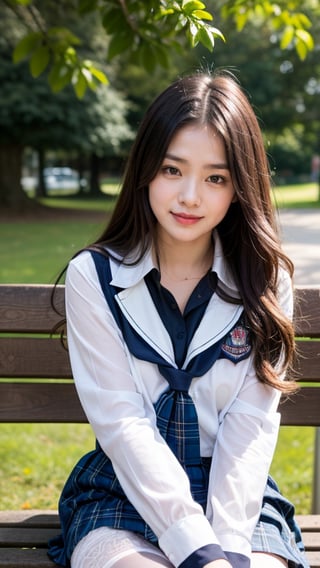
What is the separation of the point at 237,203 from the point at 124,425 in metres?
0.79

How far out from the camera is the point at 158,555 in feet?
6.29

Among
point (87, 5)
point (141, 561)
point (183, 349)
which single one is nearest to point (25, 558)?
point (141, 561)

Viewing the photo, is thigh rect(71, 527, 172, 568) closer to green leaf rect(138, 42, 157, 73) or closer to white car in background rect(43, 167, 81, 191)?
green leaf rect(138, 42, 157, 73)

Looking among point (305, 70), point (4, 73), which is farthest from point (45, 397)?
point (305, 70)

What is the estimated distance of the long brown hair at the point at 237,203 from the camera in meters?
2.14

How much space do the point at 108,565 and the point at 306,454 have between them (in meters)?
2.89

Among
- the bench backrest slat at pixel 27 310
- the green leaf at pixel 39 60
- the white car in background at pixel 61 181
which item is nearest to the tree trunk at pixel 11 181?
the green leaf at pixel 39 60

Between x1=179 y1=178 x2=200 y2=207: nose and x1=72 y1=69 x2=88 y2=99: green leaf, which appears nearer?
x1=179 y1=178 x2=200 y2=207: nose

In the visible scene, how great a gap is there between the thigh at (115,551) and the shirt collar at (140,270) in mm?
685

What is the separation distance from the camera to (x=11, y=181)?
971 inches

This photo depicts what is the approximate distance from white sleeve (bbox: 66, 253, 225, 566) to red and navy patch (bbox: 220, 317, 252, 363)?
0.29 metres

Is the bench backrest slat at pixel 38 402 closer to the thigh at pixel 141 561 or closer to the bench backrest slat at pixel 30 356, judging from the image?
the bench backrest slat at pixel 30 356

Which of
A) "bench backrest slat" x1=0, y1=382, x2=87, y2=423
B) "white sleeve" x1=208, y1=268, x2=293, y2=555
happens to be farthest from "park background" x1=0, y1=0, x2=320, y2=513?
"white sleeve" x1=208, y1=268, x2=293, y2=555

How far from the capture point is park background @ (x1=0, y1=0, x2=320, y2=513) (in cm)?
414
